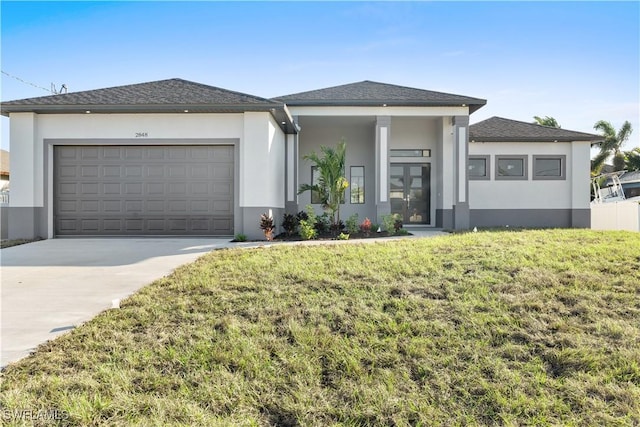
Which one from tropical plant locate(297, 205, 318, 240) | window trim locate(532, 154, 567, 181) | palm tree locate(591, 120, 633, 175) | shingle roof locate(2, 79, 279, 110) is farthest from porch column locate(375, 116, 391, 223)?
palm tree locate(591, 120, 633, 175)

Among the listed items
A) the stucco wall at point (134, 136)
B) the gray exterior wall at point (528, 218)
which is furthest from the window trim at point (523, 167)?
the stucco wall at point (134, 136)

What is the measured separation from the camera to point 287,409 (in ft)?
9.29

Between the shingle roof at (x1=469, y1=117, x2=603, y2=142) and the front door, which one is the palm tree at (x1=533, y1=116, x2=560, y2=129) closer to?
the shingle roof at (x1=469, y1=117, x2=603, y2=142)

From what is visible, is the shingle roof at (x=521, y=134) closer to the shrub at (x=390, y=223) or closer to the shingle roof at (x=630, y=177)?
the shrub at (x=390, y=223)

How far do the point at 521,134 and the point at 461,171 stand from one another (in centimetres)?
408

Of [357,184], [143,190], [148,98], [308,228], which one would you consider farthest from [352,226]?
[148,98]

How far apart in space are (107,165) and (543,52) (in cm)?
1343

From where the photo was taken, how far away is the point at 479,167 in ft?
52.8

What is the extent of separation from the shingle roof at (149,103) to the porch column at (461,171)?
6.23 m

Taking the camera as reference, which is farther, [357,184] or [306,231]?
[357,184]

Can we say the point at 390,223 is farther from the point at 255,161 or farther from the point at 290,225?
the point at 255,161

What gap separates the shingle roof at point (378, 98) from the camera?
44.3 ft

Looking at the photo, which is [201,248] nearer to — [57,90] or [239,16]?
[239,16]

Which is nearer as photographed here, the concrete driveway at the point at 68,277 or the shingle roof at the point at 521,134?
the concrete driveway at the point at 68,277
